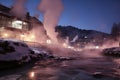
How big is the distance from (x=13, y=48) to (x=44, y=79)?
11.2 meters

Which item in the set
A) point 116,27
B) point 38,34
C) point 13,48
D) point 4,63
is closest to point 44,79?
point 4,63

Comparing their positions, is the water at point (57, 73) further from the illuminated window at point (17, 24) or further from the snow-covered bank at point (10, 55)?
the illuminated window at point (17, 24)

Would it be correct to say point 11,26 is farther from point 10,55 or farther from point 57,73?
point 57,73

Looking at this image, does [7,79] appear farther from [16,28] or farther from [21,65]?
[16,28]

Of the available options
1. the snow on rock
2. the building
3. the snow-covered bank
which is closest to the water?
the snow-covered bank

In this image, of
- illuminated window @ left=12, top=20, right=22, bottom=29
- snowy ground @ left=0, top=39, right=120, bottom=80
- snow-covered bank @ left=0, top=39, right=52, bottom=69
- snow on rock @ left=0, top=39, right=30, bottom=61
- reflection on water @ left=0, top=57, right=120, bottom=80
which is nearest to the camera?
reflection on water @ left=0, top=57, right=120, bottom=80

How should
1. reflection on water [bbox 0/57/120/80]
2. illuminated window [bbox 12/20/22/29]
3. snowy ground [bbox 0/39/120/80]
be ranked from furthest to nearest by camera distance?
1. illuminated window [bbox 12/20/22/29]
2. snowy ground [bbox 0/39/120/80]
3. reflection on water [bbox 0/57/120/80]

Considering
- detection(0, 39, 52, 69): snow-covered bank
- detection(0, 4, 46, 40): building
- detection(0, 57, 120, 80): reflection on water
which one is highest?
detection(0, 4, 46, 40): building

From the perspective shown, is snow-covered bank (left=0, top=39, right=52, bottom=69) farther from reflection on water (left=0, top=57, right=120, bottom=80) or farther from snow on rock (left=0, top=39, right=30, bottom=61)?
reflection on water (left=0, top=57, right=120, bottom=80)

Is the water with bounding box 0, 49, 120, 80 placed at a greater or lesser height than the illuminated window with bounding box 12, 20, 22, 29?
lesser

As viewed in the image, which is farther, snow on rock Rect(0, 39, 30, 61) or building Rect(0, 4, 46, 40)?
building Rect(0, 4, 46, 40)

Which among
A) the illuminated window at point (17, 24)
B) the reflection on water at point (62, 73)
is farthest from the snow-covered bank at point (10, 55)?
the illuminated window at point (17, 24)

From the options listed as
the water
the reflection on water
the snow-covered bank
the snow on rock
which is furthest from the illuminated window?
the reflection on water

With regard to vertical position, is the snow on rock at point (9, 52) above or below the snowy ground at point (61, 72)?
above
